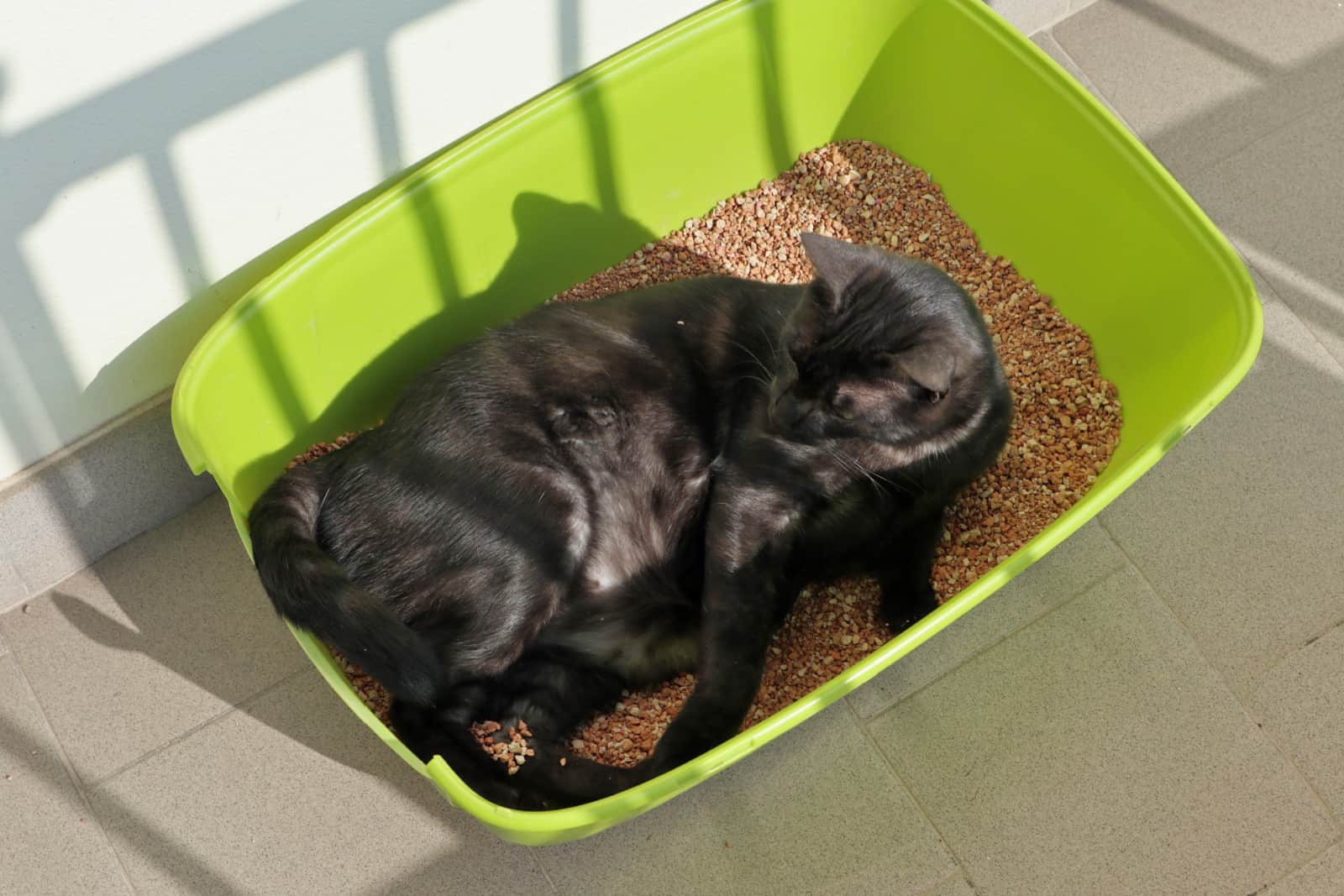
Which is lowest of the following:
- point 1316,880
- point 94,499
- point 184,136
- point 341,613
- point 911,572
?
point 1316,880

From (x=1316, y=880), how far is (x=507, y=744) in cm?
117

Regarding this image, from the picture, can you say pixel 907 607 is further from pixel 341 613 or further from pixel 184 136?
pixel 184 136

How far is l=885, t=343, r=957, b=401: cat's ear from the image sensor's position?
1.37 meters

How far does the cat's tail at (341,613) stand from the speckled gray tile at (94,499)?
1.55 feet

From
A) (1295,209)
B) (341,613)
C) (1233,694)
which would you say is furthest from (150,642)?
(1295,209)

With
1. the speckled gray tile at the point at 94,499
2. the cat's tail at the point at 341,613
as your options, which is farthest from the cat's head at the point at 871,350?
the speckled gray tile at the point at 94,499

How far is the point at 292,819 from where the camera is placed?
1.82 m

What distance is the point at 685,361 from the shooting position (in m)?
1.76

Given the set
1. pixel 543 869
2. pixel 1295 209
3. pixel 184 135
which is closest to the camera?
pixel 184 135

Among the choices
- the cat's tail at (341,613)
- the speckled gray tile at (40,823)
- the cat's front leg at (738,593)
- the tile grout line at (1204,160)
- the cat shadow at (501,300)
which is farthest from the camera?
the tile grout line at (1204,160)

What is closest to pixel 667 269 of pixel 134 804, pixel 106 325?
pixel 106 325

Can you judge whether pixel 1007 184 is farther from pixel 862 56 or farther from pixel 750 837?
pixel 750 837

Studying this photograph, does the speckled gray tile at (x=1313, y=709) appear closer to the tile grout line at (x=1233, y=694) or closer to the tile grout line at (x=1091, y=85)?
the tile grout line at (x=1233, y=694)

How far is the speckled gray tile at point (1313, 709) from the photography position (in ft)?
5.87
